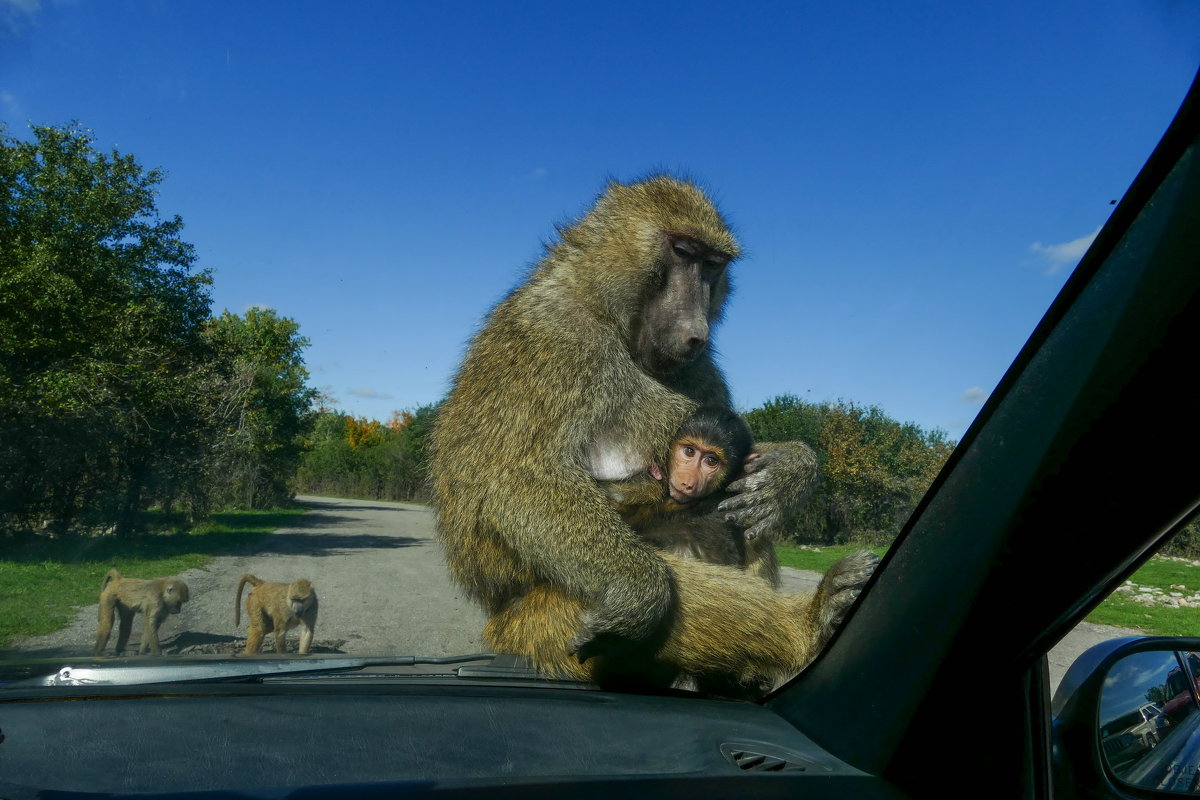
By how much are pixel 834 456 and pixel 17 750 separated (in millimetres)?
2216

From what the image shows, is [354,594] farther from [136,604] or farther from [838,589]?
[838,589]

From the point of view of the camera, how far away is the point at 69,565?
2.50 metres

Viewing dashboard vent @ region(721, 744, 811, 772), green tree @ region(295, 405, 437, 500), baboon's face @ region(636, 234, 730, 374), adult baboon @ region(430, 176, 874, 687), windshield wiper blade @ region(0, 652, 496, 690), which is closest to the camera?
dashboard vent @ region(721, 744, 811, 772)

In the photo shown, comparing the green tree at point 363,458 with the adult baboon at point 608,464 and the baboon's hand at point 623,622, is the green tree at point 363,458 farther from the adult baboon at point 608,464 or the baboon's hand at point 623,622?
the baboon's hand at point 623,622

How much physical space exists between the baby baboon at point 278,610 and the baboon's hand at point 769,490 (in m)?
1.42

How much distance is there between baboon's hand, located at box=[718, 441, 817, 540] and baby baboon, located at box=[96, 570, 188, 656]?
170 cm

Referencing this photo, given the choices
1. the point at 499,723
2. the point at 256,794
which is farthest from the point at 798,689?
the point at 256,794

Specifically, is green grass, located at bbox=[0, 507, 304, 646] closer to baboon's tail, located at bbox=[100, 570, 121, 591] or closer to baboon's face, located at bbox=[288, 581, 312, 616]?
baboon's tail, located at bbox=[100, 570, 121, 591]

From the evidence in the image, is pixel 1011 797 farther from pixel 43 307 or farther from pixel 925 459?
pixel 43 307

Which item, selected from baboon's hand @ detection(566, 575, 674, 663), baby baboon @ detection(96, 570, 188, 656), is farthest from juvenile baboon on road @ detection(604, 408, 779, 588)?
baby baboon @ detection(96, 570, 188, 656)

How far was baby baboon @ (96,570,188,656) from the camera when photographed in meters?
2.29

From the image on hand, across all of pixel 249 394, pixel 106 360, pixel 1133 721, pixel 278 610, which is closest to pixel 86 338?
pixel 106 360

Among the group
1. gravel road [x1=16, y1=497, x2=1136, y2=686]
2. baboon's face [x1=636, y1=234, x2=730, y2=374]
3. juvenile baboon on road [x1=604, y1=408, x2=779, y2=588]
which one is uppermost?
baboon's face [x1=636, y1=234, x2=730, y2=374]

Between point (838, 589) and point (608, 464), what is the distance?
2.94 ft
